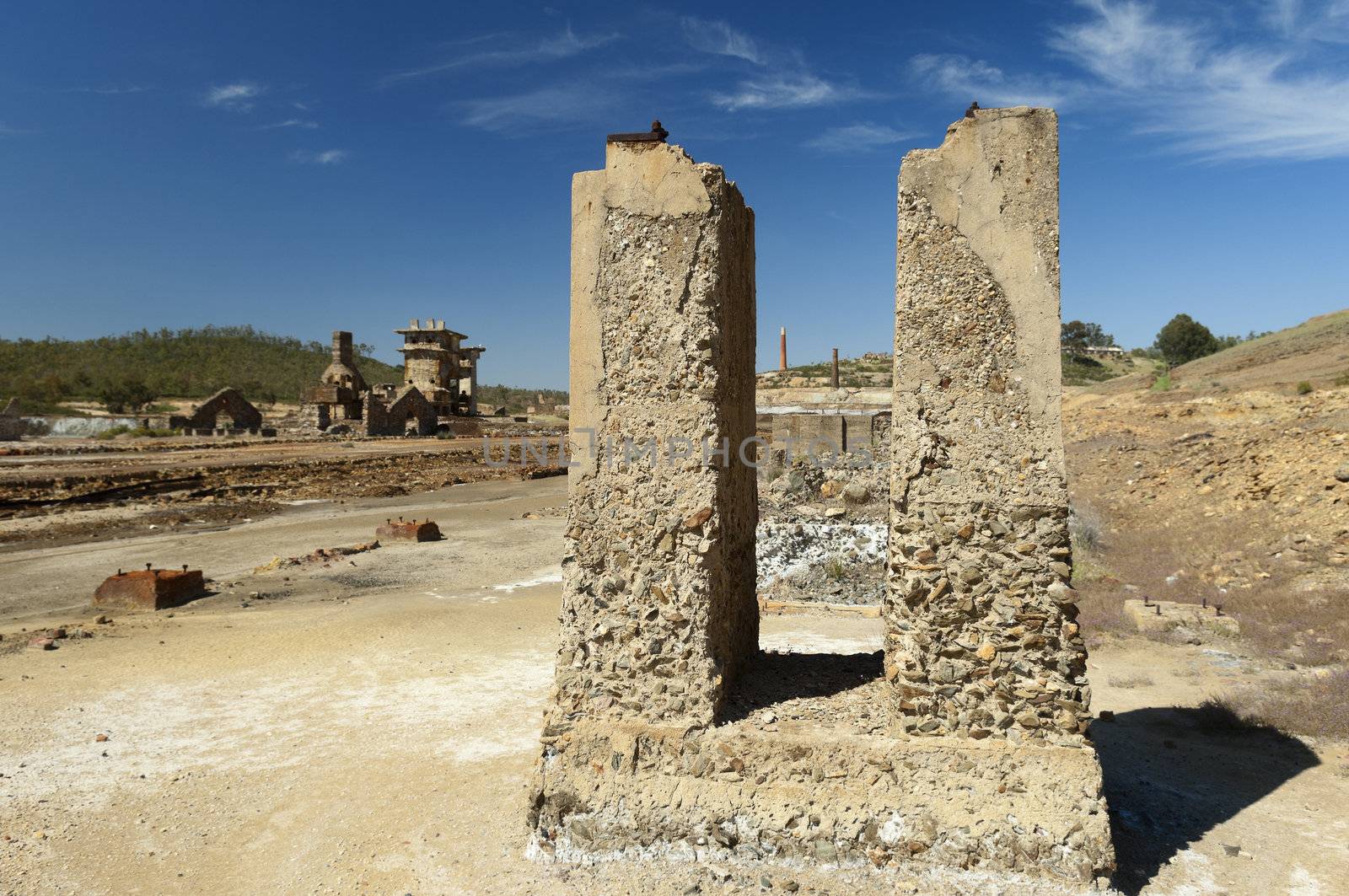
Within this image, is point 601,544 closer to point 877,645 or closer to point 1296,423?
point 877,645

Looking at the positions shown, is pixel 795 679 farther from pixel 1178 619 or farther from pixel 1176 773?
pixel 1178 619

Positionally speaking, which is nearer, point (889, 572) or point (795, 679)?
point (889, 572)

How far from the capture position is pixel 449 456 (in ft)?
95.4

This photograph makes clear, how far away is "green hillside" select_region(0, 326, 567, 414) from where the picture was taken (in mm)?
47844

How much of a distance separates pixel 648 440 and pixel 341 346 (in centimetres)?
4210

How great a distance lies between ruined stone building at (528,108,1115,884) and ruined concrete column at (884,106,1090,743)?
0.04ft

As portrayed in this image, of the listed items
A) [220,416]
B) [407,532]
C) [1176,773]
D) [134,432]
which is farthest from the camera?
[220,416]

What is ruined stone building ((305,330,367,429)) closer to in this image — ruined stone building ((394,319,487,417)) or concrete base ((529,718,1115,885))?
ruined stone building ((394,319,487,417))

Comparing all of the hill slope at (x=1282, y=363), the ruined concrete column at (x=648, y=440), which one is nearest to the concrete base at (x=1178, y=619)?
the ruined concrete column at (x=648, y=440)

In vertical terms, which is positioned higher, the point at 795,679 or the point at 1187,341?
the point at 1187,341

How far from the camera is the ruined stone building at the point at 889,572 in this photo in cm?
345

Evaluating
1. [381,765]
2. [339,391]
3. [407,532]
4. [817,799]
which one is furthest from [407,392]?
[817,799]

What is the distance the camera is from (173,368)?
6469 cm

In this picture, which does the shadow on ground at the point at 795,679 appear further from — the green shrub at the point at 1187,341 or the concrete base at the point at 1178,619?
the green shrub at the point at 1187,341
